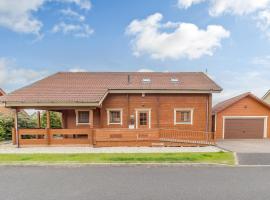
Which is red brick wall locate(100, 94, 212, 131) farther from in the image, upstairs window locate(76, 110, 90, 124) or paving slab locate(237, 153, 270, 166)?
paving slab locate(237, 153, 270, 166)

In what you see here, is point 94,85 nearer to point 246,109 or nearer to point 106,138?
point 106,138

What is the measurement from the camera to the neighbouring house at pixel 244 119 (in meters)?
18.8

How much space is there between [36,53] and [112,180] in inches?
675

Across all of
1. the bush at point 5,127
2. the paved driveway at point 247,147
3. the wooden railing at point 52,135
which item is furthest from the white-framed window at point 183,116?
the bush at point 5,127

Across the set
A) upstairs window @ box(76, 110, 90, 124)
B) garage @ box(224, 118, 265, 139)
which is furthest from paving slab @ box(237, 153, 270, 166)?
upstairs window @ box(76, 110, 90, 124)

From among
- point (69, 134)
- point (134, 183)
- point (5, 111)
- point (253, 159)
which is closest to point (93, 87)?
point (69, 134)

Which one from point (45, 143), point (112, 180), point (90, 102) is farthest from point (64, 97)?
point (112, 180)

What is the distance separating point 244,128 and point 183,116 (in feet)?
23.0

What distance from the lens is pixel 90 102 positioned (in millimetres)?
13281

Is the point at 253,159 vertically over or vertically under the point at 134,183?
under

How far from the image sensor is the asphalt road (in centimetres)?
537

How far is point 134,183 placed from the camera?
631 centimetres

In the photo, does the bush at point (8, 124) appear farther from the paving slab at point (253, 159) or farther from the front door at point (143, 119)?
the paving slab at point (253, 159)

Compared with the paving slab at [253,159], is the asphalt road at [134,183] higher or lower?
higher
